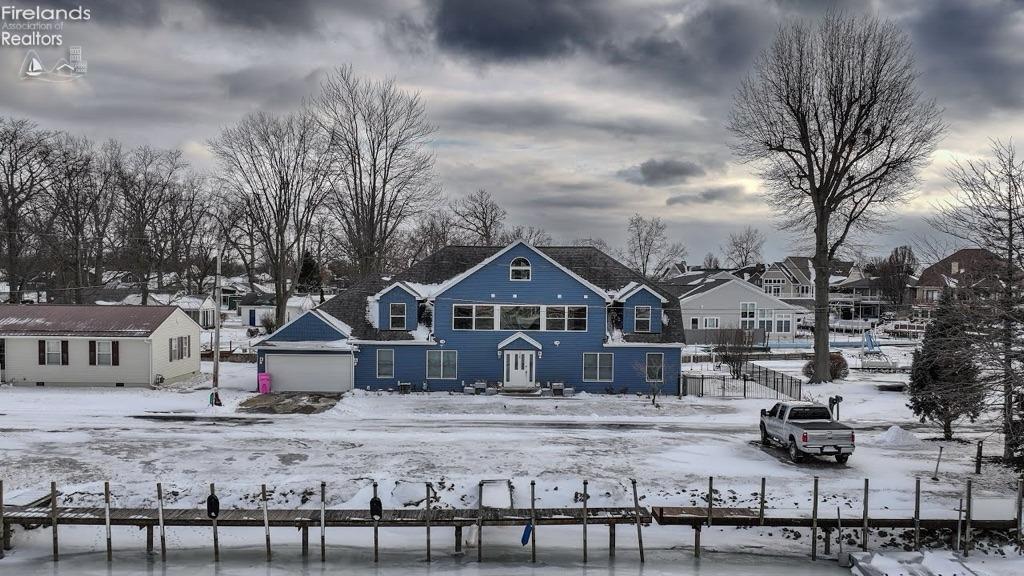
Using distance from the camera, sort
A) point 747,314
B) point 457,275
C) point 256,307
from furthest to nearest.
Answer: point 256,307 → point 747,314 → point 457,275

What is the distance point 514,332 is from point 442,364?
4.26m

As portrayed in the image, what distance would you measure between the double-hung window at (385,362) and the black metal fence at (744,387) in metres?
15.6

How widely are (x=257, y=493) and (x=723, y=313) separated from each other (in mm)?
Result: 56252

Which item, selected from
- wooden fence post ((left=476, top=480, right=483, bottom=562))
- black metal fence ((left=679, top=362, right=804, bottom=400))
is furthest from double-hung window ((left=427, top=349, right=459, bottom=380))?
wooden fence post ((left=476, top=480, right=483, bottom=562))

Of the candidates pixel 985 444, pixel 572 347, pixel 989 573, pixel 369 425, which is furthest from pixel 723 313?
pixel 989 573

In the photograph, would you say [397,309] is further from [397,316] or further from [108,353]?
[108,353]

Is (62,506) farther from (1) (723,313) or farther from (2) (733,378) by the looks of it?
(1) (723,313)

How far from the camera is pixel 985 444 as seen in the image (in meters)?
25.7

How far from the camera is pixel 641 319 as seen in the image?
3831 centimetres

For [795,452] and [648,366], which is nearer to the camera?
[795,452]

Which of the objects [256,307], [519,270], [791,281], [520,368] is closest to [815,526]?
[520,368]

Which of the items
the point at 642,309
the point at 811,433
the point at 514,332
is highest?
the point at 642,309

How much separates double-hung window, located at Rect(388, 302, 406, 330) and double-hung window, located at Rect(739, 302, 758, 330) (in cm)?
4101

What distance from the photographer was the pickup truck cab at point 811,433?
2155cm
